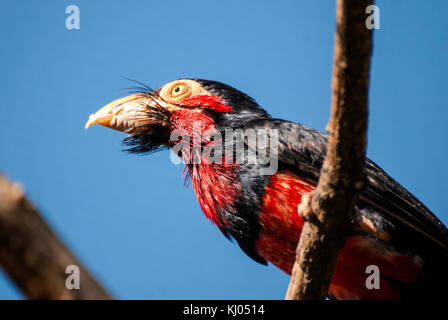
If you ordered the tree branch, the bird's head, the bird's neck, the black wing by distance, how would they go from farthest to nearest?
the bird's head
the bird's neck
the black wing
the tree branch

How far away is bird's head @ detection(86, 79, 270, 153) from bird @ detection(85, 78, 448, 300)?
0.04 feet

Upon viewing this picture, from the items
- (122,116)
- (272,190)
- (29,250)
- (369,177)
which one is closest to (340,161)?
(272,190)

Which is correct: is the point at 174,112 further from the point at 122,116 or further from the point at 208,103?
the point at 122,116

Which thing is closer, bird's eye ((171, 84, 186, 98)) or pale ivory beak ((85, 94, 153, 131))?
pale ivory beak ((85, 94, 153, 131))

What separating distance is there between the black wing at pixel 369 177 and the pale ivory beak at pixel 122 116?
1.42 meters

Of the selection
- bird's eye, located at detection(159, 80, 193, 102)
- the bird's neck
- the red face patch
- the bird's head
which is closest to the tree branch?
the bird's neck

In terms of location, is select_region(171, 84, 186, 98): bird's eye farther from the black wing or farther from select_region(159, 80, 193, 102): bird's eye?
the black wing

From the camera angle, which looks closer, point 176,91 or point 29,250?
point 29,250

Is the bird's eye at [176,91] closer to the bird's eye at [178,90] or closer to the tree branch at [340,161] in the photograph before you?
the bird's eye at [178,90]

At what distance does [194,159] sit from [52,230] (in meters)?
3.39

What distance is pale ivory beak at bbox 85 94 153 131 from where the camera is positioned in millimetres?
5508

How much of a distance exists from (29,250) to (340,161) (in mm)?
1979

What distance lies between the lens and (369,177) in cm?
458
